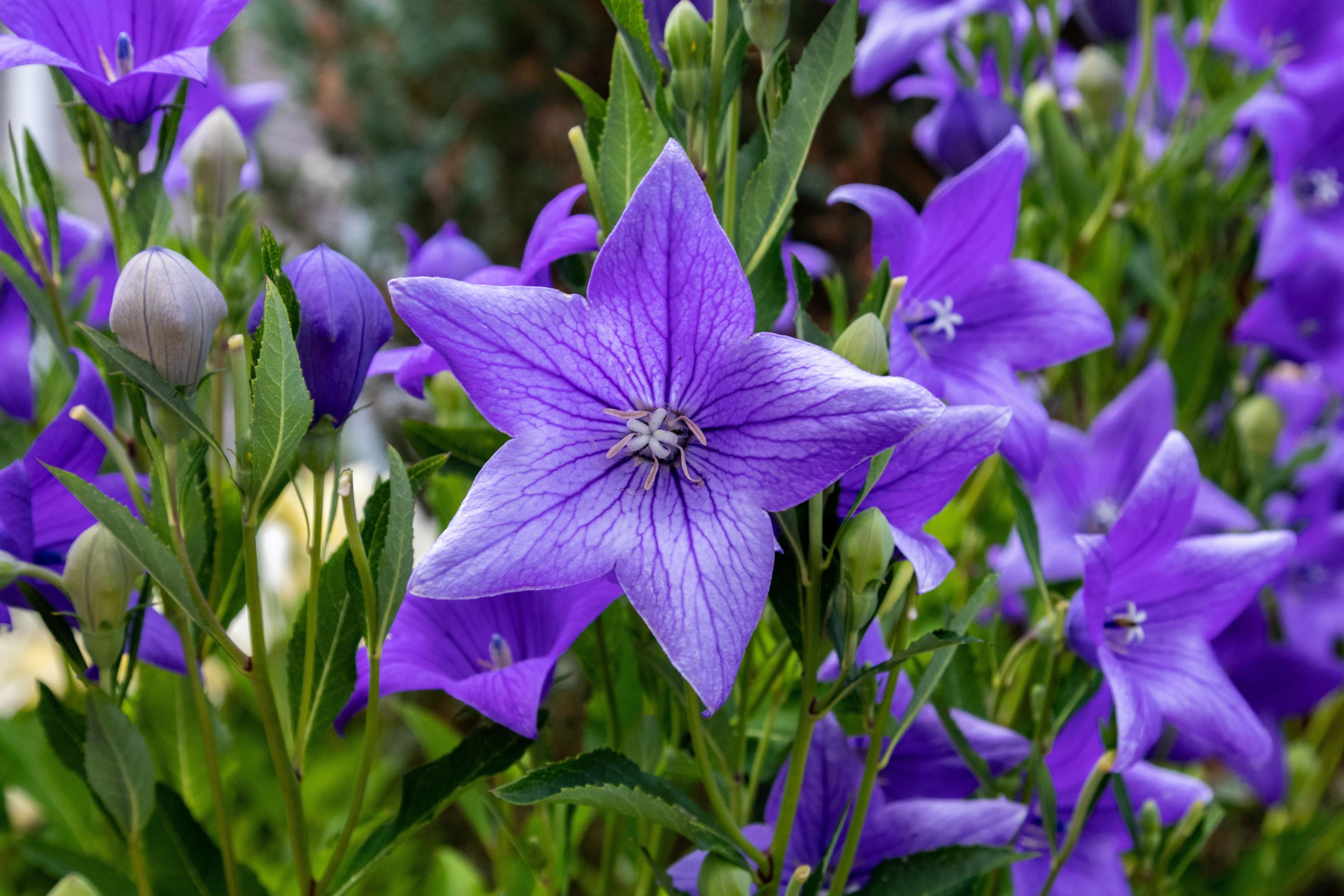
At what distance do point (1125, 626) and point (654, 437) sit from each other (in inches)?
12.9

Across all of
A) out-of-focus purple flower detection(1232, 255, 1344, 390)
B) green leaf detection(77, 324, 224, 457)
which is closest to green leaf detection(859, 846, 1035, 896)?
green leaf detection(77, 324, 224, 457)

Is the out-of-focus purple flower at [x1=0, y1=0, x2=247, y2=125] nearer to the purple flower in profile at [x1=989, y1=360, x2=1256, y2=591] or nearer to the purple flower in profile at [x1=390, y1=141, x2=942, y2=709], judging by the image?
the purple flower in profile at [x1=390, y1=141, x2=942, y2=709]

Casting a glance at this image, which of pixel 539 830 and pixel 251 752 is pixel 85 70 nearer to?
pixel 539 830

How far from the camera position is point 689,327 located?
430 millimetres

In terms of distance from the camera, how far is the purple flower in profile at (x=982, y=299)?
0.58m

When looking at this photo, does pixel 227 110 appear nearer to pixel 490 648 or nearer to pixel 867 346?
pixel 490 648

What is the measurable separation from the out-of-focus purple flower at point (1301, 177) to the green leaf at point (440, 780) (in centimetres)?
79

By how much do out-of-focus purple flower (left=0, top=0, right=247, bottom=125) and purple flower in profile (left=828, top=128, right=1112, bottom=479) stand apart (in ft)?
1.05

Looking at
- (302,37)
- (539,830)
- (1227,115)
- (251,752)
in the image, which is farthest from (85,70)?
(302,37)

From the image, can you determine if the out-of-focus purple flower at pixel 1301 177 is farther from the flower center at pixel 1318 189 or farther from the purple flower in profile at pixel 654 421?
the purple flower in profile at pixel 654 421

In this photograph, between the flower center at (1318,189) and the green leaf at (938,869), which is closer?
the green leaf at (938,869)

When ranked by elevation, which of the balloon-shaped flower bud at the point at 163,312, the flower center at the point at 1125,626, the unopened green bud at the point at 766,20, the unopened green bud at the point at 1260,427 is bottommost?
the unopened green bud at the point at 1260,427

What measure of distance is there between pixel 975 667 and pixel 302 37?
332cm

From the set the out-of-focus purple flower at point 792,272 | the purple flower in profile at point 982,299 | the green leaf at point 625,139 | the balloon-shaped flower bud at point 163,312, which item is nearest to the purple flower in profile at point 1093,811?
the purple flower in profile at point 982,299
